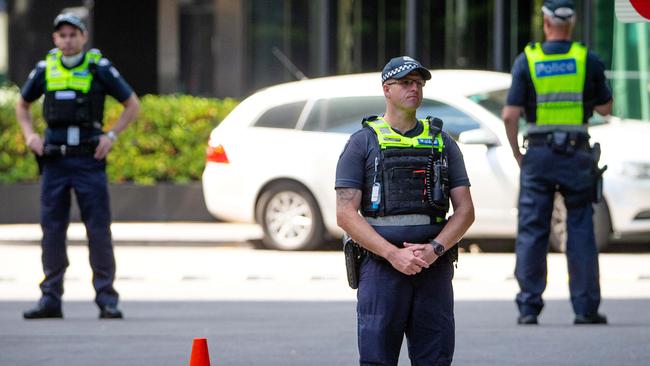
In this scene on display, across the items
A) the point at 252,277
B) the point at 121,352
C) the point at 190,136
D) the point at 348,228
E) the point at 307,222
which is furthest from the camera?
the point at 190,136

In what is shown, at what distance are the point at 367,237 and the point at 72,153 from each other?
4.51 metres

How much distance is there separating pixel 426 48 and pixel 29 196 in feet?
21.9

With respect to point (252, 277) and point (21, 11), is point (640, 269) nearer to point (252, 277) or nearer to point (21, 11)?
point (252, 277)

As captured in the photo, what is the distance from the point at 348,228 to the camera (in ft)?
20.2

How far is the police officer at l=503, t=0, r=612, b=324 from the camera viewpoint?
9797 millimetres

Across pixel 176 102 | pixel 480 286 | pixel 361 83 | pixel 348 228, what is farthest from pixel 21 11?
pixel 348 228

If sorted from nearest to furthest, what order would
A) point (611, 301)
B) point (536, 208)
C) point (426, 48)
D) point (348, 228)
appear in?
point (348, 228) < point (536, 208) < point (611, 301) < point (426, 48)

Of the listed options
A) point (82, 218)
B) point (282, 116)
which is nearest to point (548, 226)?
point (82, 218)

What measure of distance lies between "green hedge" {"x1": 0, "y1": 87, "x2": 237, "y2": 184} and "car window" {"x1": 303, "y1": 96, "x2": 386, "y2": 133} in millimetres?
2797

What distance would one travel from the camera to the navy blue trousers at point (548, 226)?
9.87 metres

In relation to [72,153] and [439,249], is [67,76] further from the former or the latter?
[439,249]

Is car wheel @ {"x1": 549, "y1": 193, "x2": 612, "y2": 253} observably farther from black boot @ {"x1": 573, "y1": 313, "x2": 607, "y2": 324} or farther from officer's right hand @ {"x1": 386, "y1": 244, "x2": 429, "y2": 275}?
officer's right hand @ {"x1": 386, "y1": 244, "x2": 429, "y2": 275}

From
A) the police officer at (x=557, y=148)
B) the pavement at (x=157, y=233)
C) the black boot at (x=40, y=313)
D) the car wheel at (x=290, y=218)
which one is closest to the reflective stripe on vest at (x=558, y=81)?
the police officer at (x=557, y=148)

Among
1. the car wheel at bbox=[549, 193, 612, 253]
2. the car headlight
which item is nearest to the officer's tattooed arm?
the car wheel at bbox=[549, 193, 612, 253]
